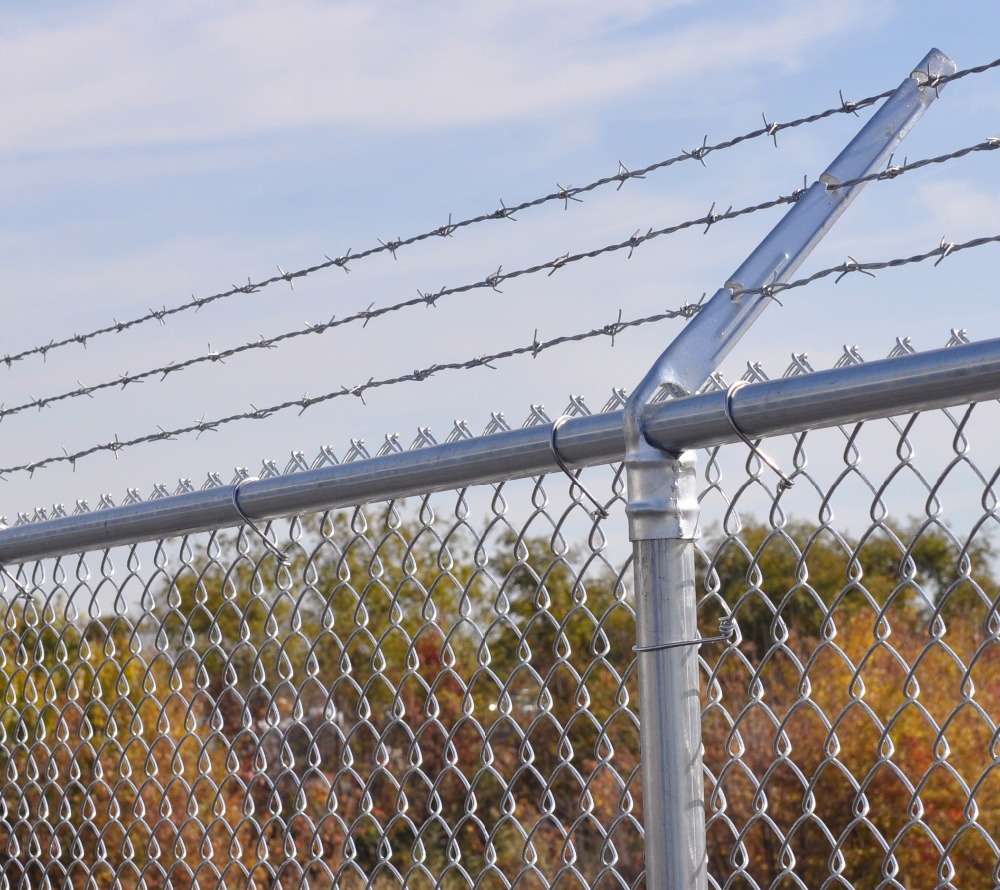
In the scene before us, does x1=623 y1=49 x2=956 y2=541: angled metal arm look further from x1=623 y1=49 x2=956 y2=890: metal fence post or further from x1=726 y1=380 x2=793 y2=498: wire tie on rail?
x1=726 y1=380 x2=793 y2=498: wire tie on rail

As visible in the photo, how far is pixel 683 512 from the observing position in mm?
2199

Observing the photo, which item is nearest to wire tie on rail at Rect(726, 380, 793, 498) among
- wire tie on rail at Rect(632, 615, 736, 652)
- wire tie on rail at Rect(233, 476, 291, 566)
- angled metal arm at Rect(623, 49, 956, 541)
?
angled metal arm at Rect(623, 49, 956, 541)

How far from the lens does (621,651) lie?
17547 mm

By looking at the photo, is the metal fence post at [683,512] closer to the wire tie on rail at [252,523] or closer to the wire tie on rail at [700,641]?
the wire tie on rail at [700,641]

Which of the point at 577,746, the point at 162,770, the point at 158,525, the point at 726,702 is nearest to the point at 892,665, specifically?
the point at 726,702

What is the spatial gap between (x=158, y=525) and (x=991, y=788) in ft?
33.8

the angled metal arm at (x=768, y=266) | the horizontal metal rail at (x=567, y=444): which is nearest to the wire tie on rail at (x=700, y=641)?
the angled metal arm at (x=768, y=266)

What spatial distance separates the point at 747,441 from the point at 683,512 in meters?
0.17

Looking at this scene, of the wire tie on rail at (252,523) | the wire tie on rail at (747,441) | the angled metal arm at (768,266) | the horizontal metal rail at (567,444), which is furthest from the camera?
the wire tie on rail at (252,523)

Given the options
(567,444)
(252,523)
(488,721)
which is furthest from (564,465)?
(488,721)

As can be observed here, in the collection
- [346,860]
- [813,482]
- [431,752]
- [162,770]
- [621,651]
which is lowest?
[346,860]

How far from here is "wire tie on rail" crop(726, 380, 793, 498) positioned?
82.1 inches

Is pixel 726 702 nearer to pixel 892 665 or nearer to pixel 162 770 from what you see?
pixel 892 665

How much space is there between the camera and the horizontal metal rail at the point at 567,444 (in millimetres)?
1900
